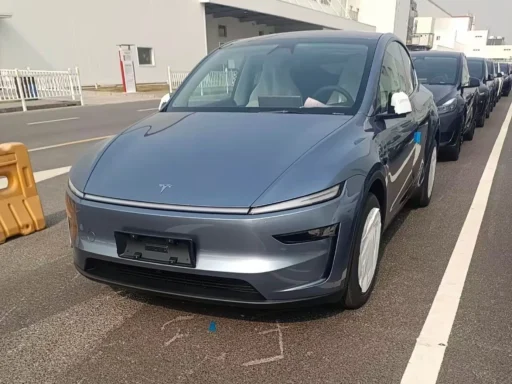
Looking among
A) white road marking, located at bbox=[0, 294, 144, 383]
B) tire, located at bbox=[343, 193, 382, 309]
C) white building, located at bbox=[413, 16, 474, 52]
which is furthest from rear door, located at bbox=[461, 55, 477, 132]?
white building, located at bbox=[413, 16, 474, 52]

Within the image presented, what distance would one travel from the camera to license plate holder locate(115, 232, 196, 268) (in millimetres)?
2176

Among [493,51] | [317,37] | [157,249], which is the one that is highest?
[317,37]

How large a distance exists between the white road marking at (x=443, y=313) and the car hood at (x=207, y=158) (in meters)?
1.17

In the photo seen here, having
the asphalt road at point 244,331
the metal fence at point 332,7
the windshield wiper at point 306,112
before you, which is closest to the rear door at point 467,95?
the asphalt road at point 244,331

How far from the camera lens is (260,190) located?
2152mm

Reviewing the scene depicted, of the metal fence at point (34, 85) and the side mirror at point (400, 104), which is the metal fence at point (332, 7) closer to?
the metal fence at point (34, 85)

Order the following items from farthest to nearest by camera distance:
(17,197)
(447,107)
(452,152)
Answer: (452,152) < (447,107) < (17,197)

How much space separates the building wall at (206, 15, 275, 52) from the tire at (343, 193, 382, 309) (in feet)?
110

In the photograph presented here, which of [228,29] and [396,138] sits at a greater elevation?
[228,29]

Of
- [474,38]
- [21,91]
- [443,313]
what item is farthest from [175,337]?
[474,38]

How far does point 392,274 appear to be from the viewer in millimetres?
3184

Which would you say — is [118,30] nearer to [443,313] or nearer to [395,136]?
[395,136]

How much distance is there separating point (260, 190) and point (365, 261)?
2.84ft

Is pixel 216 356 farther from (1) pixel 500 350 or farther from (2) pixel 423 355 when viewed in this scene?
(1) pixel 500 350
